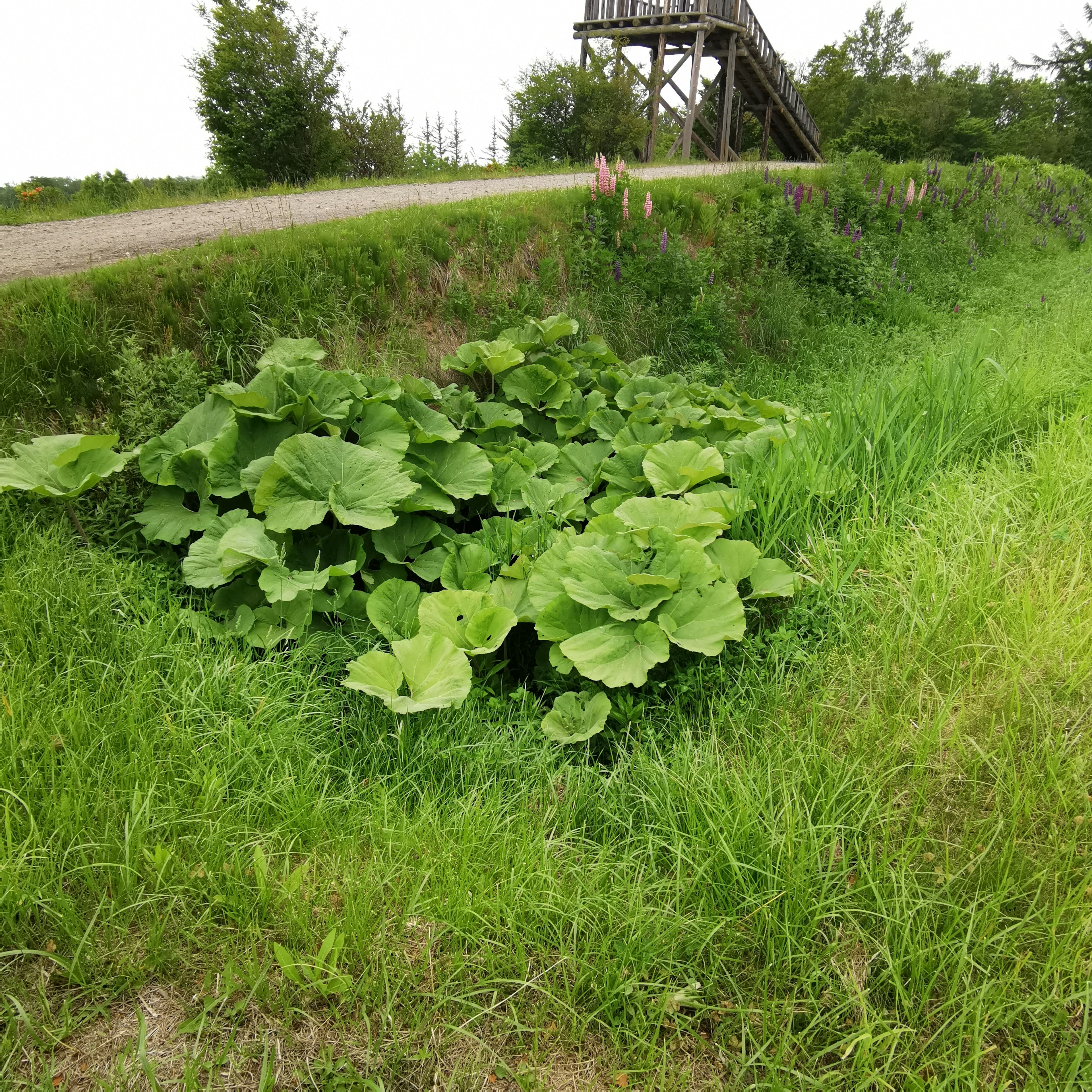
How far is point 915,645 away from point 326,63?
47.1ft

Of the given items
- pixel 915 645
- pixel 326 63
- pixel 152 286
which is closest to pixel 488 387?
pixel 152 286

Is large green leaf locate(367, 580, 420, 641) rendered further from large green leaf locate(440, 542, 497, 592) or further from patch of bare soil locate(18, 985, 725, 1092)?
patch of bare soil locate(18, 985, 725, 1092)

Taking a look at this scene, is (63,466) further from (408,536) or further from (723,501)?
(723,501)

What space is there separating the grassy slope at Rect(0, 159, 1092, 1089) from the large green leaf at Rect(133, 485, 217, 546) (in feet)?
0.65

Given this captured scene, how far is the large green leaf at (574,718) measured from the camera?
2047mm

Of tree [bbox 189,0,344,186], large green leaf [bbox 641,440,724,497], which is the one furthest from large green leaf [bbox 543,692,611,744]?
tree [bbox 189,0,344,186]

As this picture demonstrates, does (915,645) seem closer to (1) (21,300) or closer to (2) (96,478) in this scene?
(2) (96,478)

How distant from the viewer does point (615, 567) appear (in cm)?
231

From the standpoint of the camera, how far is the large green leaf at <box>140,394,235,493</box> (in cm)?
272

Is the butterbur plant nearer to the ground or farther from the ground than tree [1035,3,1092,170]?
nearer to the ground

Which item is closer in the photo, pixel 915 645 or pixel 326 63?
pixel 915 645

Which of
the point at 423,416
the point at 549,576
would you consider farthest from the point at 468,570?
the point at 423,416

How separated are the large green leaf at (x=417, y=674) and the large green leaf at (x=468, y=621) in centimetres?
10

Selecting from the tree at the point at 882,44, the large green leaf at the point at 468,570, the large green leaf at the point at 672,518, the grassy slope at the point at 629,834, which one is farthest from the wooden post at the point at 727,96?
the tree at the point at 882,44
